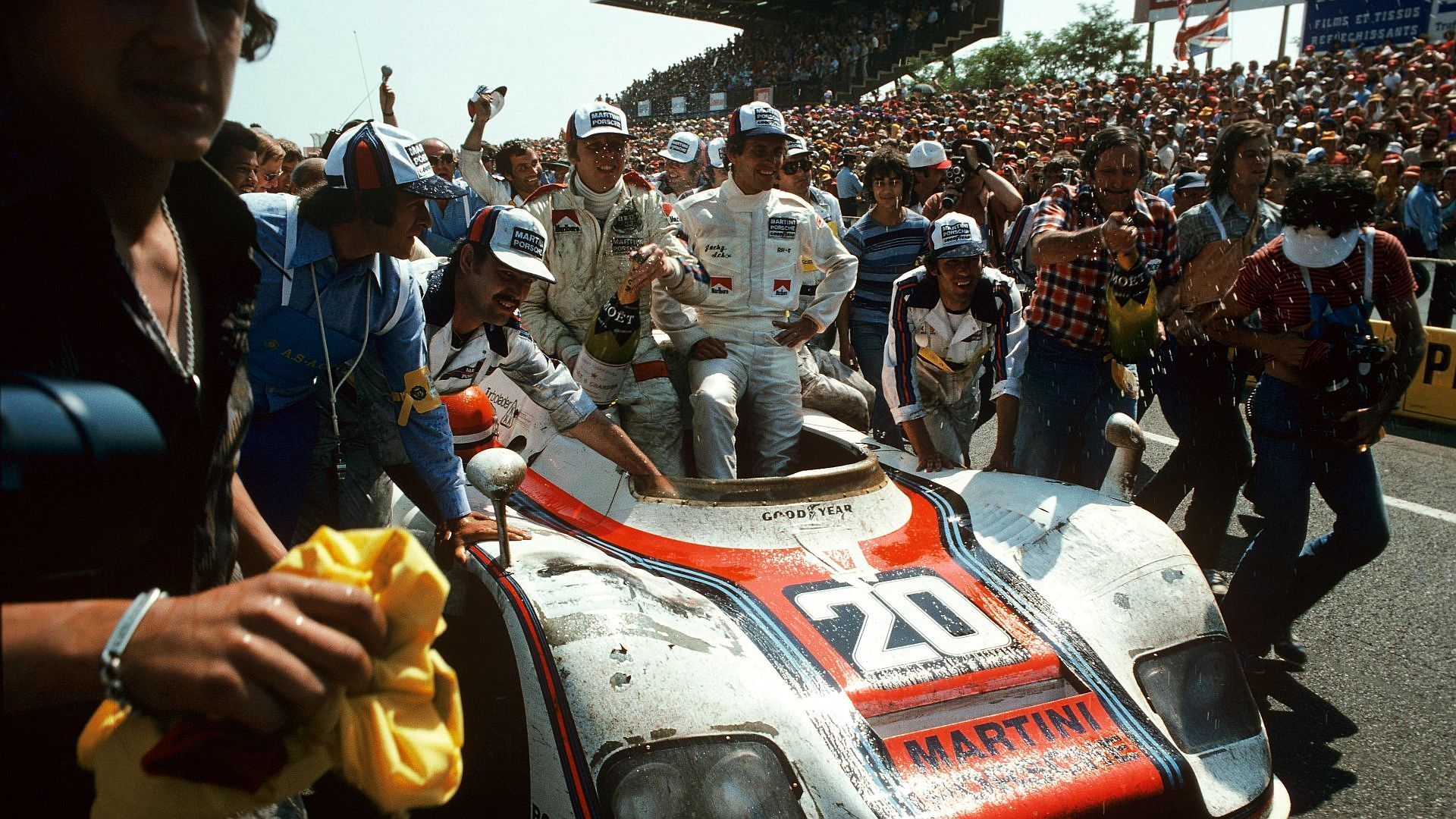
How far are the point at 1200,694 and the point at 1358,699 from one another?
5.03 feet

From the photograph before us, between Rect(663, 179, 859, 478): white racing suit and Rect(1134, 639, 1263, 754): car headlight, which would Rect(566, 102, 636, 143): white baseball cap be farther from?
Rect(1134, 639, 1263, 754): car headlight

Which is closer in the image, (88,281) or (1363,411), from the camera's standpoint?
(88,281)

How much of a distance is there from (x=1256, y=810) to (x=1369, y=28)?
30.2m

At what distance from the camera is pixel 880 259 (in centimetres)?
644

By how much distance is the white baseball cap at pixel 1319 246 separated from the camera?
3.67 metres

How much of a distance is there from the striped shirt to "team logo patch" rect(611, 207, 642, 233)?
188 cm

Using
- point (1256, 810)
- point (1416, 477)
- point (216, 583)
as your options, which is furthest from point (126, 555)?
point (1416, 477)

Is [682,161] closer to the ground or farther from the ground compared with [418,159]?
closer to the ground

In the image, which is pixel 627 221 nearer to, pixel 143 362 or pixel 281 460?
pixel 281 460

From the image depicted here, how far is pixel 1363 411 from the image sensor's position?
11.8 ft

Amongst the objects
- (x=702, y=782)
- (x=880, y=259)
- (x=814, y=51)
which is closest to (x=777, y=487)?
(x=702, y=782)

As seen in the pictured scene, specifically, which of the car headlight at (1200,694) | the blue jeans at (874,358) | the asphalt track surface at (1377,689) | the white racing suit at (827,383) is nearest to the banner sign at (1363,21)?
the blue jeans at (874,358)

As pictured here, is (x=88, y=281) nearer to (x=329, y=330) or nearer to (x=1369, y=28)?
(x=329, y=330)

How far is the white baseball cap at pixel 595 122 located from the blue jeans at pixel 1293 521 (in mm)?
3016
